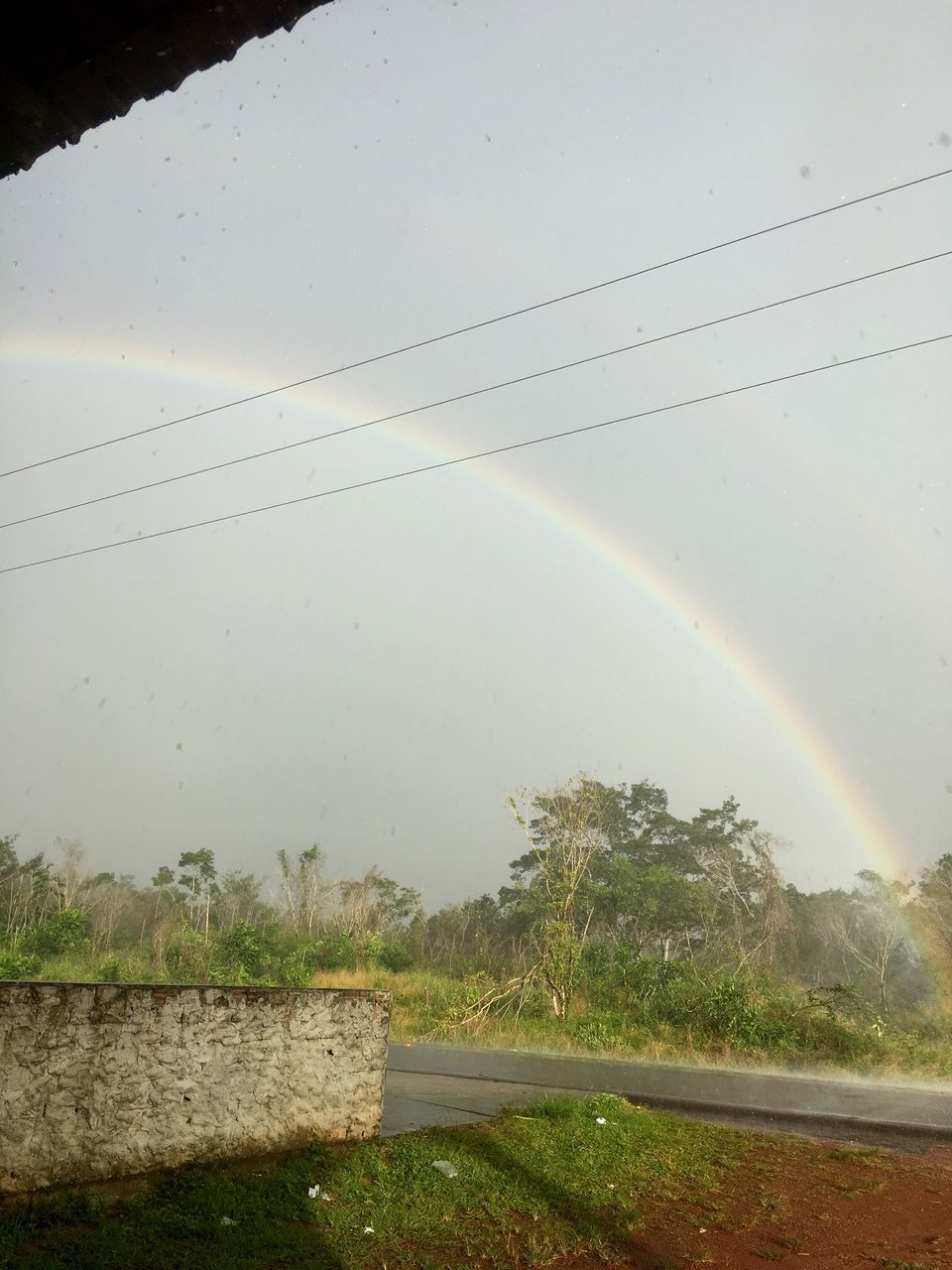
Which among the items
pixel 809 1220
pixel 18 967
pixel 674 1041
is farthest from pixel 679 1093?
pixel 18 967

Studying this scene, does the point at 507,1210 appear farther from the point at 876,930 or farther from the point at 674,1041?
the point at 876,930

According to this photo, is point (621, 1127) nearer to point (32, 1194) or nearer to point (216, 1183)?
point (216, 1183)

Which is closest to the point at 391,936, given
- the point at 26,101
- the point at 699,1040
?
the point at 699,1040

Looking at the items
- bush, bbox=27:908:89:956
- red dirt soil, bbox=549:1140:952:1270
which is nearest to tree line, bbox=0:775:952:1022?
bush, bbox=27:908:89:956

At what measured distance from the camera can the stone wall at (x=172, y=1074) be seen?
190 inches

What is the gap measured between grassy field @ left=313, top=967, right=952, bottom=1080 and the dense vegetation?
0.17 feet

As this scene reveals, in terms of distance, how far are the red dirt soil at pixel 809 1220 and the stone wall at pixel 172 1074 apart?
2374 mm

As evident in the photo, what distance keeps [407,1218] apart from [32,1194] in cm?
229

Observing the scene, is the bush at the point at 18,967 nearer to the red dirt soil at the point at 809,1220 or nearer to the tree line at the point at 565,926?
the tree line at the point at 565,926

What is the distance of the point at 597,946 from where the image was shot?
78.8ft

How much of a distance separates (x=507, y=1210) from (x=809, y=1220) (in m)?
2.22

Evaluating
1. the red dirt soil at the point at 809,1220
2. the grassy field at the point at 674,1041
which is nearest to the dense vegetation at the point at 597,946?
the grassy field at the point at 674,1041

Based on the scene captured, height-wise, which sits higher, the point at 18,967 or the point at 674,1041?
the point at 674,1041

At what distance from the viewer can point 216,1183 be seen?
17.6ft
